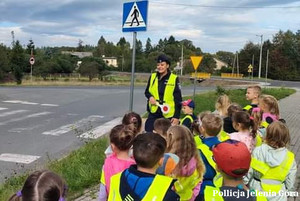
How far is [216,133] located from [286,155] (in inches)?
30.4

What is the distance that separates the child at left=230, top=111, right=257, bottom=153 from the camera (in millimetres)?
4820

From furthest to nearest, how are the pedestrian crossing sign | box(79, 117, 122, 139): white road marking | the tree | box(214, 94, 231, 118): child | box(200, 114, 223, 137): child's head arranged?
the tree, box(79, 117, 122, 139): white road marking, box(214, 94, 231, 118): child, the pedestrian crossing sign, box(200, 114, 223, 137): child's head

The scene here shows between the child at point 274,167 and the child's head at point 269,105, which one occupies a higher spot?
the child's head at point 269,105

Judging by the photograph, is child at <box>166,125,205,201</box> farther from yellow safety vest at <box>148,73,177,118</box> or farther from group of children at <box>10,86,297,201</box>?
yellow safety vest at <box>148,73,177,118</box>

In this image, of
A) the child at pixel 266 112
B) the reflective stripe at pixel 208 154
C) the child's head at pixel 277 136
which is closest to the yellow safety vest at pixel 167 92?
the child at pixel 266 112

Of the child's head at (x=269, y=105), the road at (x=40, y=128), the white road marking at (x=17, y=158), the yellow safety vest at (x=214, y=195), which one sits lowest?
Answer: the white road marking at (x=17, y=158)

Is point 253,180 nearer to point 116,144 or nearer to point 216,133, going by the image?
point 216,133

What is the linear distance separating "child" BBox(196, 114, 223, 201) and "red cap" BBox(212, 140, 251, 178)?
1.01 meters

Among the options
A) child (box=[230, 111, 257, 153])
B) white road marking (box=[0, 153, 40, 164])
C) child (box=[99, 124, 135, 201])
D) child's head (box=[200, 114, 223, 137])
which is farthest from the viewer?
white road marking (box=[0, 153, 40, 164])

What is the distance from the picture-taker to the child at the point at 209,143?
12.7 ft

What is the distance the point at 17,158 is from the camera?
8766 mm

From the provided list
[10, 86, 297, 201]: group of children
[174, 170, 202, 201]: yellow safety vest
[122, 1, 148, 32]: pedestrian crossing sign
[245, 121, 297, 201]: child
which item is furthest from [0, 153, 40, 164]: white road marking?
[245, 121, 297, 201]: child

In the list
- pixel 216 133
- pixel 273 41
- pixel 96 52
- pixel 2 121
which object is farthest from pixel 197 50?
pixel 216 133

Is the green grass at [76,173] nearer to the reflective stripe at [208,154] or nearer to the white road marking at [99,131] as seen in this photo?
the reflective stripe at [208,154]
